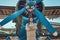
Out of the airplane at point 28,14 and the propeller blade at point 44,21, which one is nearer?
the propeller blade at point 44,21

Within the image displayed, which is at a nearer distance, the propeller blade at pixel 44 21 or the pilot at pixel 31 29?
the propeller blade at pixel 44 21

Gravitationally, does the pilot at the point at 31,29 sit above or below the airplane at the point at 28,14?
below

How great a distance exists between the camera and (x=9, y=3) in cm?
939

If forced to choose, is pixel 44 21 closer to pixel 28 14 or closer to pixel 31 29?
pixel 31 29

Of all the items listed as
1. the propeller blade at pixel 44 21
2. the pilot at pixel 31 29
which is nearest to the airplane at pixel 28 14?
Result: the propeller blade at pixel 44 21

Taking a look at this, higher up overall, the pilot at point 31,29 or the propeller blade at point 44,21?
the propeller blade at point 44,21

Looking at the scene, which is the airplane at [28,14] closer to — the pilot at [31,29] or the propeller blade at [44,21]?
the propeller blade at [44,21]

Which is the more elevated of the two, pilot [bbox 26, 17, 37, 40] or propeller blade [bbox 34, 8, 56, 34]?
propeller blade [bbox 34, 8, 56, 34]

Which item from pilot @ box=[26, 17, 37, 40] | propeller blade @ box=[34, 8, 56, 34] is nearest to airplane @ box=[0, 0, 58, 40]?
propeller blade @ box=[34, 8, 56, 34]

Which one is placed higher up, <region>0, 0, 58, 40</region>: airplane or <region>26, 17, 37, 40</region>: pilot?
<region>0, 0, 58, 40</region>: airplane

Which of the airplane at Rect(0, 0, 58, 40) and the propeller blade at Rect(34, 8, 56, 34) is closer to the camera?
the propeller blade at Rect(34, 8, 56, 34)

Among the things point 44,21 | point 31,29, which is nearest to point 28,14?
point 31,29

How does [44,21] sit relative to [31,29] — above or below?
above

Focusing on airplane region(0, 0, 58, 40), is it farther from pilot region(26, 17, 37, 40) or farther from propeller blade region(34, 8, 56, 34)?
pilot region(26, 17, 37, 40)
